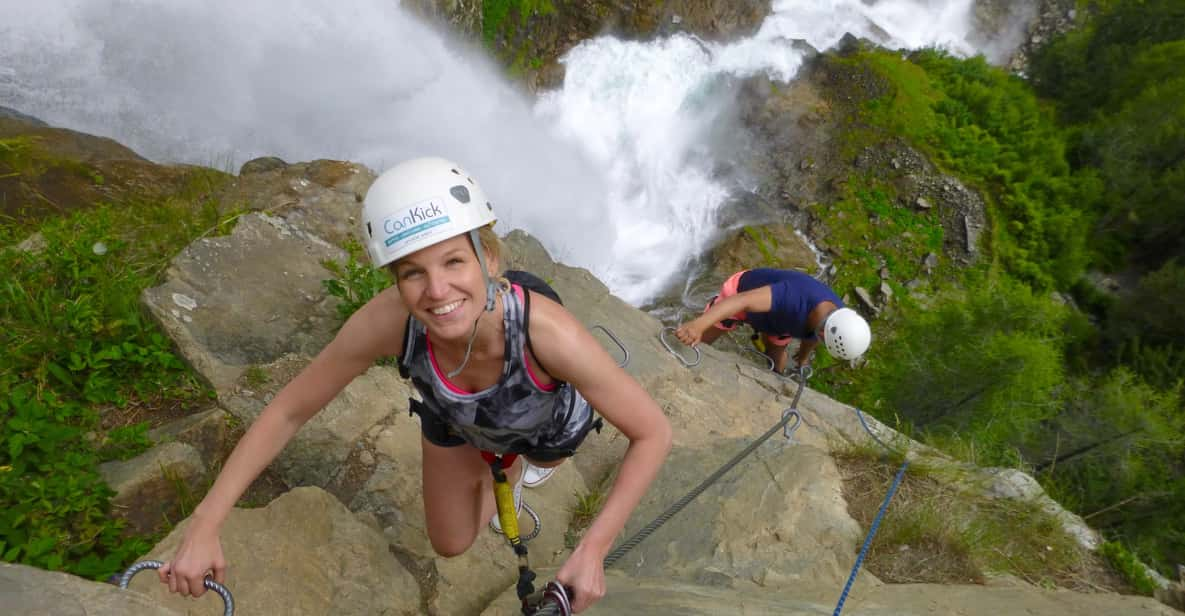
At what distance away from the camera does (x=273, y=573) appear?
2.37m

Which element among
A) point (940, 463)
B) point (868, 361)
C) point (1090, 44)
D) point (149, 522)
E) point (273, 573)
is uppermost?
point (1090, 44)

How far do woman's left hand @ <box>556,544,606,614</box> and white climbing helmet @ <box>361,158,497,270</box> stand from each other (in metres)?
0.95

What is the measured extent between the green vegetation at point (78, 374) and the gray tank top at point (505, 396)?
1.55 metres

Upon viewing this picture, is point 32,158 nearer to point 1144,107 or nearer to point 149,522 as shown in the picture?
point 149,522

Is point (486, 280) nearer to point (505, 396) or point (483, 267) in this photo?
point (483, 267)

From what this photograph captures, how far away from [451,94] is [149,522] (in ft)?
46.7

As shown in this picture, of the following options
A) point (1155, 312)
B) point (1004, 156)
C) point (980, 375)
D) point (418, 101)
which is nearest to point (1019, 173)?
point (1004, 156)

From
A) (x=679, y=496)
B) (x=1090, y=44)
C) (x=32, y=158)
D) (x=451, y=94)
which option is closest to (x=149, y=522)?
(x=679, y=496)

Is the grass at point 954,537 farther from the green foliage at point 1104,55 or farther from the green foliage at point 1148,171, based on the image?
the green foliage at point 1104,55

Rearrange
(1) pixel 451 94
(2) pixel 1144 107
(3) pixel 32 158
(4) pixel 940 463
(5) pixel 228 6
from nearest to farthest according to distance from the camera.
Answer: (4) pixel 940 463 → (3) pixel 32 158 → (5) pixel 228 6 → (1) pixel 451 94 → (2) pixel 1144 107

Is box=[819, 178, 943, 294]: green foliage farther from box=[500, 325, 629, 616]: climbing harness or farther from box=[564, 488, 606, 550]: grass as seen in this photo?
box=[500, 325, 629, 616]: climbing harness

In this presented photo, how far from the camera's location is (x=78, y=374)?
3.21m

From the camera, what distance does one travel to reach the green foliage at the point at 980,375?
7.90 m

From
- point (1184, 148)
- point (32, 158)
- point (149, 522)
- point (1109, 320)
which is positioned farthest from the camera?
point (1184, 148)
